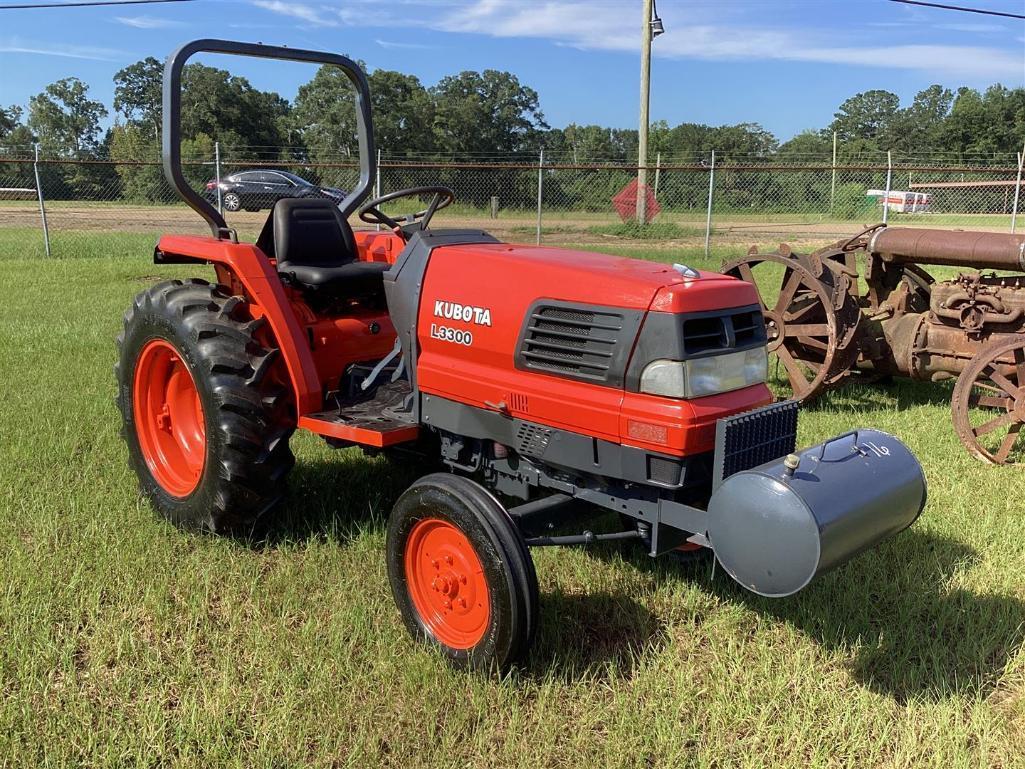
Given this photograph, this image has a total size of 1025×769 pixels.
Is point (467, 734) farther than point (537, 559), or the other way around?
point (537, 559)

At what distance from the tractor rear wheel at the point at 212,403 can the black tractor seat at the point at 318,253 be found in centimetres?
33

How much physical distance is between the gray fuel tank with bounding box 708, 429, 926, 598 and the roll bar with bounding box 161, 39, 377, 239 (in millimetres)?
2449

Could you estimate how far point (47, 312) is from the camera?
8.07 meters

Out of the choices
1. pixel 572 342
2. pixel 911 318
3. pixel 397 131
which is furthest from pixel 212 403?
pixel 397 131

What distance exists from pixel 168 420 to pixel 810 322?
13.5 feet

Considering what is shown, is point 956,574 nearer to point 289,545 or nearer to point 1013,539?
point 1013,539

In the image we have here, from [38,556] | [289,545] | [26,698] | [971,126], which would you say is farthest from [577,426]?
[971,126]

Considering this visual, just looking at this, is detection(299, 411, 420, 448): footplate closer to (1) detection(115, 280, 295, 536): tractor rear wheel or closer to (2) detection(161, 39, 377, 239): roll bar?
(1) detection(115, 280, 295, 536): tractor rear wheel

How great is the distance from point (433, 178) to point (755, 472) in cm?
1633

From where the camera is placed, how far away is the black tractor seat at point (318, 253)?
3.58 metres

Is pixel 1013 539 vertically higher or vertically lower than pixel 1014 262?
lower

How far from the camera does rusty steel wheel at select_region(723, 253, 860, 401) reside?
512cm

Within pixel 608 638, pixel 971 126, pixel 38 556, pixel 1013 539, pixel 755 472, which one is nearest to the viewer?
pixel 755 472

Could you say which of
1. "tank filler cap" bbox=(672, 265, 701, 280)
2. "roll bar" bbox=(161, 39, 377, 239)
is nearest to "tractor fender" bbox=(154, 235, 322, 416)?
"roll bar" bbox=(161, 39, 377, 239)
